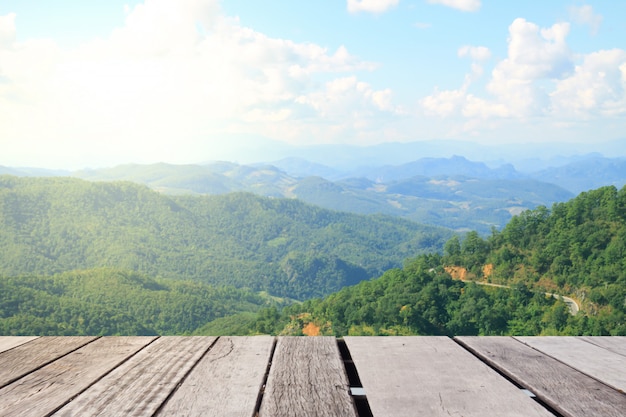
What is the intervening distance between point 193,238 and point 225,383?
16051 cm

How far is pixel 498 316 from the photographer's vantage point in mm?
37344

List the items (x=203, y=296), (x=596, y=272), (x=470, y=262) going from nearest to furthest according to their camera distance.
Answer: (x=596, y=272), (x=470, y=262), (x=203, y=296)

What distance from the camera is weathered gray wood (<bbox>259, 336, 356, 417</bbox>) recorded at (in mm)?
1743

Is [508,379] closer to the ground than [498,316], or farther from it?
farther from it

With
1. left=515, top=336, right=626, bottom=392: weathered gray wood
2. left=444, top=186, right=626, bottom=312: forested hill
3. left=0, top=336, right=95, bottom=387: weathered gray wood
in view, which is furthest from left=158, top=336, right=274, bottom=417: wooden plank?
left=444, top=186, right=626, bottom=312: forested hill

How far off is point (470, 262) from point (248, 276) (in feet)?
299

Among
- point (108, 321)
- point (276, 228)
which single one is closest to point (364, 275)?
point (276, 228)

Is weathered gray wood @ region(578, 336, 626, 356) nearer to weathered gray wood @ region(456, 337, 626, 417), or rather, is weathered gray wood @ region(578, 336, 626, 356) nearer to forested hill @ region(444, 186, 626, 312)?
weathered gray wood @ region(456, 337, 626, 417)

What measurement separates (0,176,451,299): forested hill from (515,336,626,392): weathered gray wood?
11842cm

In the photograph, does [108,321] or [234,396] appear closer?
[234,396]

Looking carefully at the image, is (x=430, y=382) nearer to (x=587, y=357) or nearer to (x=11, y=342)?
(x=587, y=357)

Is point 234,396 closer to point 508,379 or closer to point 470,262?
point 508,379

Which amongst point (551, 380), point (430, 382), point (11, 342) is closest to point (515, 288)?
point (551, 380)

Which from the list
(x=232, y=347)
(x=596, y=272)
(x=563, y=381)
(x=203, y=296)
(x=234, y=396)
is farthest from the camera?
(x=203, y=296)
